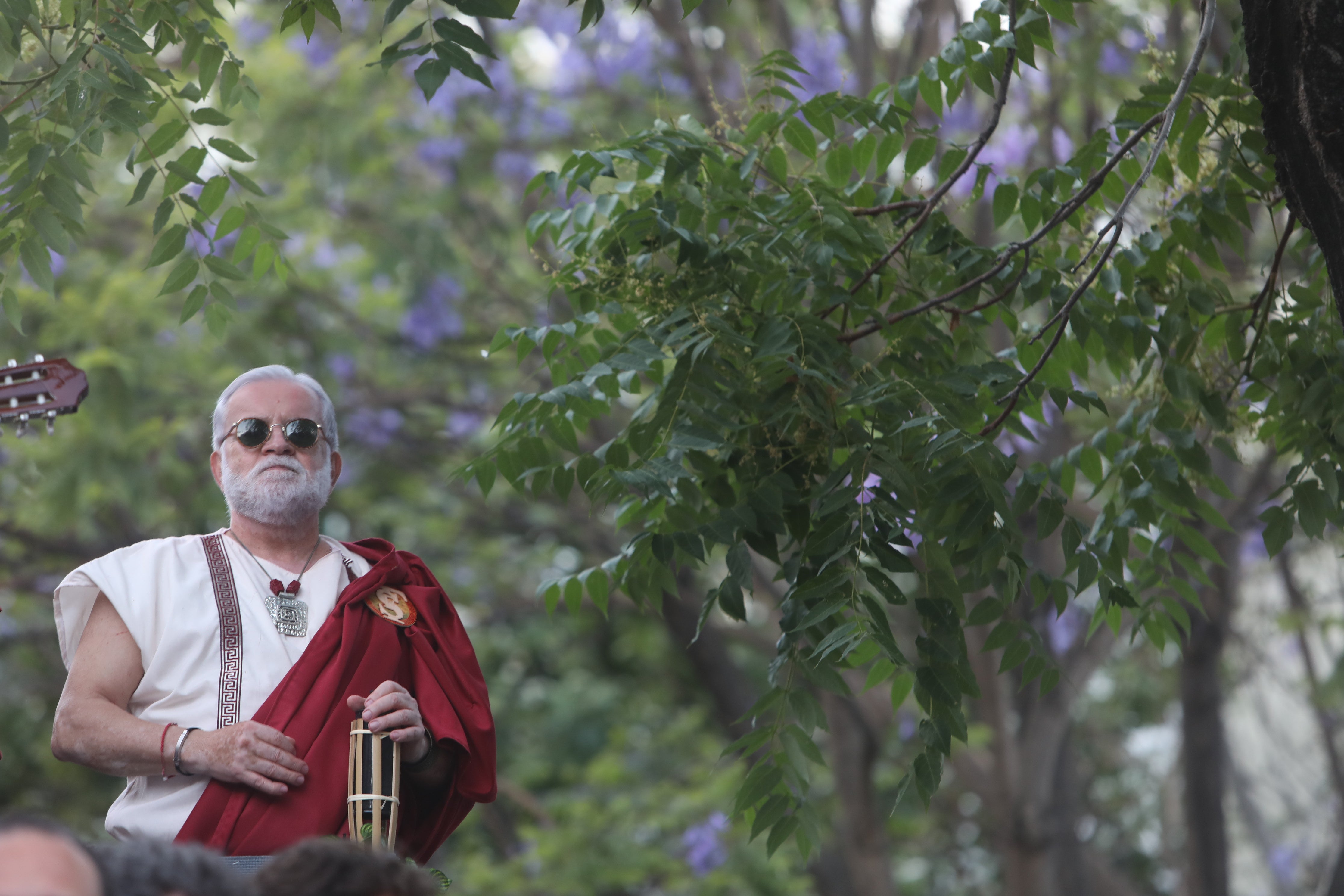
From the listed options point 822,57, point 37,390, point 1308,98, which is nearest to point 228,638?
point 37,390

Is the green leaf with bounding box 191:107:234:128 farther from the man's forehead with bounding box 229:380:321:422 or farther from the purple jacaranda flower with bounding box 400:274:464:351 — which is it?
the purple jacaranda flower with bounding box 400:274:464:351

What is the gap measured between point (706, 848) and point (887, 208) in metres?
7.01

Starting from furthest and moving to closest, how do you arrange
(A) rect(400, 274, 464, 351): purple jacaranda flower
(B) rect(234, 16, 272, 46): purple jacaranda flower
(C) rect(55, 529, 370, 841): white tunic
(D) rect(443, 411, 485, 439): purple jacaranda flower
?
(B) rect(234, 16, 272, 46): purple jacaranda flower → (D) rect(443, 411, 485, 439): purple jacaranda flower → (A) rect(400, 274, 464, 351): purple jacaranda flower → (C) rect(55, 529, 370, 841): white tunic

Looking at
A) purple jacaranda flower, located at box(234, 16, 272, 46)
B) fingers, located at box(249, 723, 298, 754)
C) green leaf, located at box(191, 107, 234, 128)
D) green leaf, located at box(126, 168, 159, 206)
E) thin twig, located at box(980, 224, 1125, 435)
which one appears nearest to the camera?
fingers, located at box(249, 723, 298, 754)

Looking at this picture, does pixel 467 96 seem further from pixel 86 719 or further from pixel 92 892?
pixel 92 892

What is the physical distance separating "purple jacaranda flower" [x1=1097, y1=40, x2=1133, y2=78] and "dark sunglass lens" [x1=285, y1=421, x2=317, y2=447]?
6.28 meters

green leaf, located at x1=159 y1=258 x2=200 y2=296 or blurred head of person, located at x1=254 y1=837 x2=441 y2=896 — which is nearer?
blurred head of person, located at x1=254 y1=837 x2=441 y2=896

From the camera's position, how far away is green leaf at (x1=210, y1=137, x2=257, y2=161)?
11.8 feet

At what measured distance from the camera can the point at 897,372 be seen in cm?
346

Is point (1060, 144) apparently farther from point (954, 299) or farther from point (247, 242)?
point (247, 242)

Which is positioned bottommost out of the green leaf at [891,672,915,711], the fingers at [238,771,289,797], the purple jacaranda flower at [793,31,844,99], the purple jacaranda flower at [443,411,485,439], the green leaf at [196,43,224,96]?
the fingers at [238,771,289,797]

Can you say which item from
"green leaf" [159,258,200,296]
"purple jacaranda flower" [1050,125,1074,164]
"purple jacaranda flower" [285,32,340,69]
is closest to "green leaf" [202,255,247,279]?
"green leaf" [159,258,200,296]

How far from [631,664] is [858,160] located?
428 inches

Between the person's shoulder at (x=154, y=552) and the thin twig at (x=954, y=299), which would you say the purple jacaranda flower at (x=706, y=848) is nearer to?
the thin twig at (x=954, y=299)
